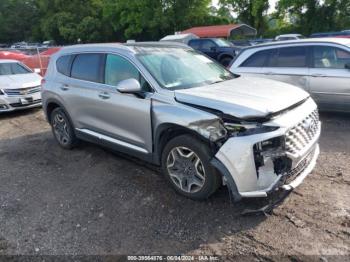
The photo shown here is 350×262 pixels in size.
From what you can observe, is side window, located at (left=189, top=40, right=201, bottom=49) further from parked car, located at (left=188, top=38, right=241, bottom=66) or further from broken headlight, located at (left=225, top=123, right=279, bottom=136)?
broken headlight, located at (left=225, top=123, right=279, bottom=136)

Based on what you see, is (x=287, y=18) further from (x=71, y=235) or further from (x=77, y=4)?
(x=71, y=235)

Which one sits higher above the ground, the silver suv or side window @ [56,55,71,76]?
side window @ [56,55,71,76]

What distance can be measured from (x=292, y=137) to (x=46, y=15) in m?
59.0

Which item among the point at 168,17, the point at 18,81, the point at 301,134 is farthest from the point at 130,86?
the point at 168,17

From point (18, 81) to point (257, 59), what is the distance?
6314mm

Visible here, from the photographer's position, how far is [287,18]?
1561 inches

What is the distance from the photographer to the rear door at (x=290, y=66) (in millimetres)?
6602

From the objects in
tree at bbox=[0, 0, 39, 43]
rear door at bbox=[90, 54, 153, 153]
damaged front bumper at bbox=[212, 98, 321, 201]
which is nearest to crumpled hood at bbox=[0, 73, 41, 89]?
rear door at bbox=[90, 54, 153, 153]

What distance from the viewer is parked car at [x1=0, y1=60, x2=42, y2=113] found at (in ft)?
28.1

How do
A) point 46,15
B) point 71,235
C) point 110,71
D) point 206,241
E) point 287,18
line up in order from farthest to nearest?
point 46,15, point 287,18, point 110,71, point 71,235, point 206,241

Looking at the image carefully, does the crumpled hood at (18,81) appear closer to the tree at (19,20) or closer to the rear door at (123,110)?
the rear door at (123,110)

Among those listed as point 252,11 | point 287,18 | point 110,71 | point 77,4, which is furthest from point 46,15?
point 110,71

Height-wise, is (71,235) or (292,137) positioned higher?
(292,137)

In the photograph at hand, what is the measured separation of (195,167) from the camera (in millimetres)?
3631
